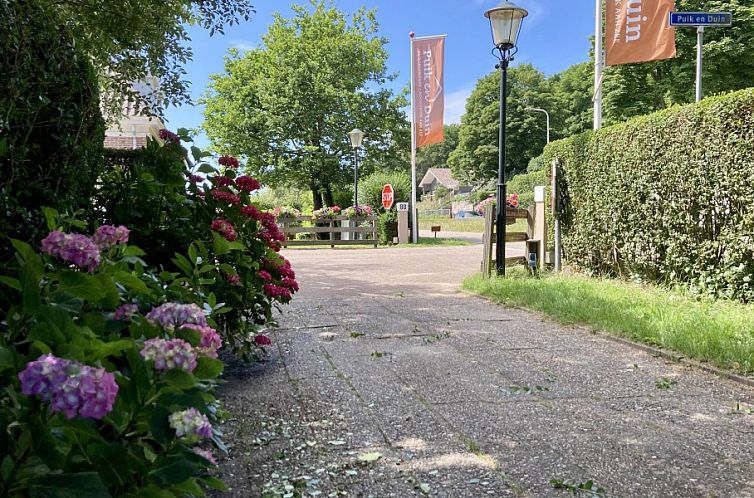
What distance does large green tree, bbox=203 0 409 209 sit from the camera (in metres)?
25.1

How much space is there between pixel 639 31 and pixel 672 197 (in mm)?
4529

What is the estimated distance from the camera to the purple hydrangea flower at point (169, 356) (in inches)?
40.8

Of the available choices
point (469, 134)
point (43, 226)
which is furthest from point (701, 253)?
point (469, 134)

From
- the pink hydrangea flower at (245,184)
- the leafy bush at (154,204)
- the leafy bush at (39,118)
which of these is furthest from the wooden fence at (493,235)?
the leafy bush at (39,118)

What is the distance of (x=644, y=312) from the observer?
16.9ft

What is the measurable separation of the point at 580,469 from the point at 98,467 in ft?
6.37

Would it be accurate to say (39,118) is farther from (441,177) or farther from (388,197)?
(441,177)

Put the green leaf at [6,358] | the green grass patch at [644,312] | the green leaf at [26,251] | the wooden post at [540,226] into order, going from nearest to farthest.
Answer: the green leaf at [6,358], the green leaf at [26,251], the green grass patch at [644,312], the wooden post at [540,226]

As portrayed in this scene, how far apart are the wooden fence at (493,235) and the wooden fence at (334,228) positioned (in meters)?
11.1

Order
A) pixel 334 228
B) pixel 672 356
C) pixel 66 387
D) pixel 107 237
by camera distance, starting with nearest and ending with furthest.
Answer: pixel 66 387, pixel 107 237, pixel 672 356, pixel 334 228

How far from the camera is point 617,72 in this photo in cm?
2505

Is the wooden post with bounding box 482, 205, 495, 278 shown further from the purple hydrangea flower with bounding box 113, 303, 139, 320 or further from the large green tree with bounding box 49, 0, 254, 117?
the purple hydrangea flower with bounding box 113, 303, 139, 320

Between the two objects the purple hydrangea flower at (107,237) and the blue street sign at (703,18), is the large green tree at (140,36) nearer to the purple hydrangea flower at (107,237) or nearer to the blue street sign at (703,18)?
the purple hydrangea flower at (107,237)

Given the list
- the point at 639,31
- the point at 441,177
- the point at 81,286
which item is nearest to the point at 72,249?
the point at 81,286
